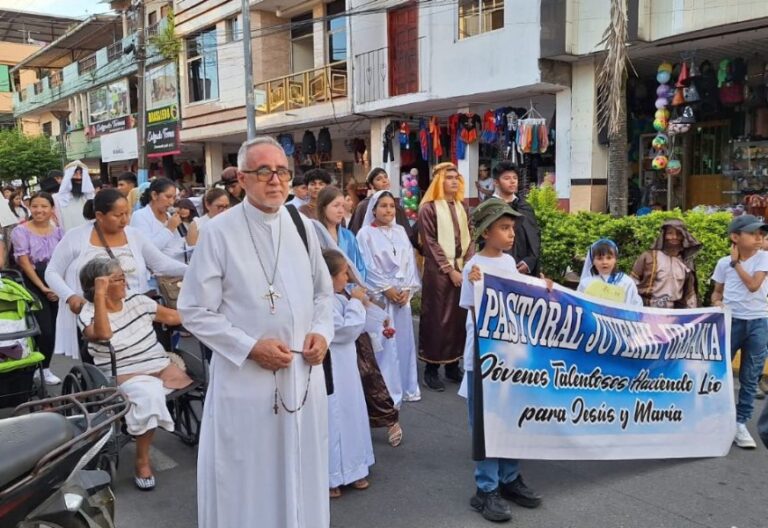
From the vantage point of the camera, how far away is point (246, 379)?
274 centimetres

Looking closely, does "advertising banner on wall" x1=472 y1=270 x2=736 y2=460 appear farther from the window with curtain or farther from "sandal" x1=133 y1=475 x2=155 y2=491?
the window with curtain

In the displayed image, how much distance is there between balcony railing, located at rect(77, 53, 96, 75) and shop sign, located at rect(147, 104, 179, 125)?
7.88 metres

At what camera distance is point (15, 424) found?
2320 mm

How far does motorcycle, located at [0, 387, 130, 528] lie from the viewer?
2.18 m

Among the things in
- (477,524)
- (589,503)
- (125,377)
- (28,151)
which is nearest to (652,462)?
(589,503)

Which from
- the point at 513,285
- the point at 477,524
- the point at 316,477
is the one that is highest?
the point at 513,285

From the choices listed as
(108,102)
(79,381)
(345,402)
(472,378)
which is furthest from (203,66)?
(472,378)

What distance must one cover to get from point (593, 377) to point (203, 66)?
20183 millimetres

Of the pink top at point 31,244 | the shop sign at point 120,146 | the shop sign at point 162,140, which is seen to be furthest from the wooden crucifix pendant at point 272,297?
the shop sign at point 120,146

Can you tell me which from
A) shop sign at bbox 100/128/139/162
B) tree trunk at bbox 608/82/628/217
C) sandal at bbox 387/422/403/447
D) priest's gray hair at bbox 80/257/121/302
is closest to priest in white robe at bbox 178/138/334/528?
priest's gray hair at bbox 80/257/121/302

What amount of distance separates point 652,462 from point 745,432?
0.86 meters

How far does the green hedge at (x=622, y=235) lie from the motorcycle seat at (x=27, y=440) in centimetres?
649

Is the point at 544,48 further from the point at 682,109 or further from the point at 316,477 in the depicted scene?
the point at 316,477

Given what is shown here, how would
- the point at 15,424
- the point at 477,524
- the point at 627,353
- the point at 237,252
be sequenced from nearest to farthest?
the point at 15,424
the point at 237,252
the point at 477,524
the point at 627,353
